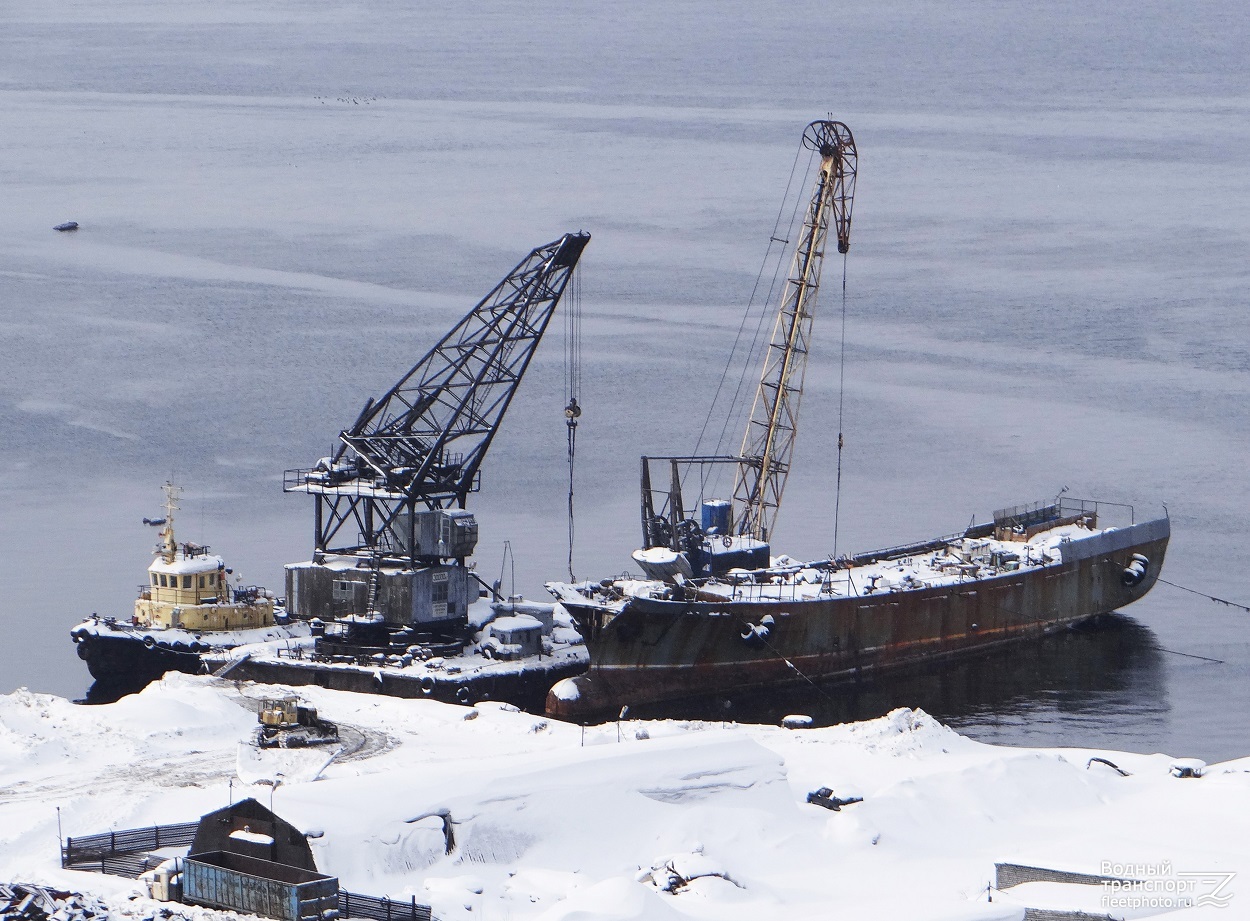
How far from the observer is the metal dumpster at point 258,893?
3631cm

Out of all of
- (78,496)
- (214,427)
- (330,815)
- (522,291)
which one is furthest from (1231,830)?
(214,427)

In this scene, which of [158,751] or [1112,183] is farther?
[1112,183]

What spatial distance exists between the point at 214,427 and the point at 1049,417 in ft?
155

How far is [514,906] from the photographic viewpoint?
3975 cm

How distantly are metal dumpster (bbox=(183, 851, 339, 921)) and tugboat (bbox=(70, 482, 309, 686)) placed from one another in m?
30.5

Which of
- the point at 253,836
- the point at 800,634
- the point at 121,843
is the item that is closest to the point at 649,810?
the point at 253,836

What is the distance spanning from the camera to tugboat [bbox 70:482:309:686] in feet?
222

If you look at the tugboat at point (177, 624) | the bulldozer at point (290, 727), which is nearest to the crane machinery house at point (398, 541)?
the tugboat at point (177, 624)

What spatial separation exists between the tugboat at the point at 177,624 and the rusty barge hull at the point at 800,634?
1140cm

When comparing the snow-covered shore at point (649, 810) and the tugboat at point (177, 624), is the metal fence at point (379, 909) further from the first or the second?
the tugboat at point (177, 624)

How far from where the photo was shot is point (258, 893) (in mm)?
36781

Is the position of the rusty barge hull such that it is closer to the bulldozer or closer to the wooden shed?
the bulldozer

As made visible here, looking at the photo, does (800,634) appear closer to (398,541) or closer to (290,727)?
(398,541)

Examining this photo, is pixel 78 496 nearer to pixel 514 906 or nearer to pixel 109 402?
pixel 109 402
